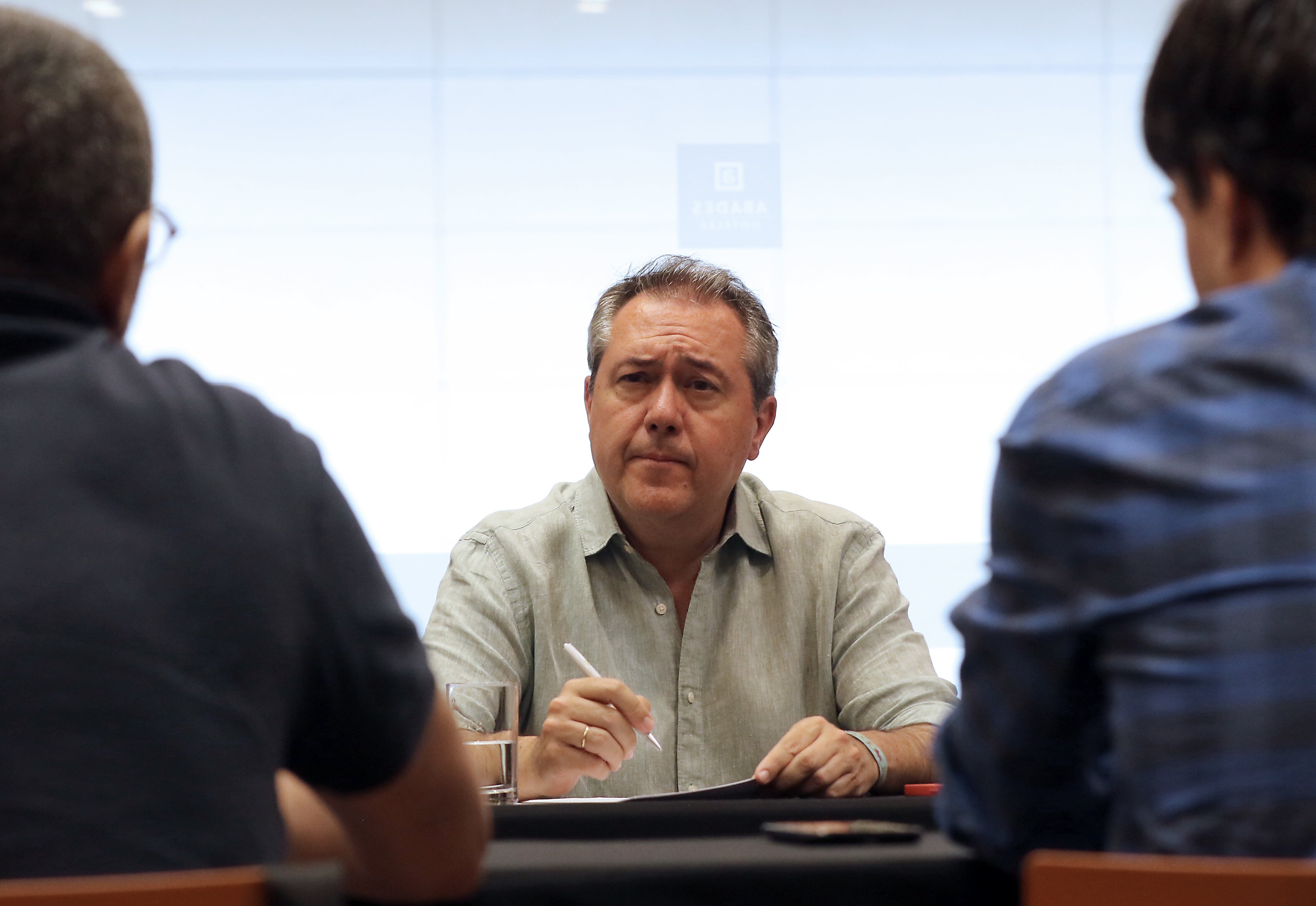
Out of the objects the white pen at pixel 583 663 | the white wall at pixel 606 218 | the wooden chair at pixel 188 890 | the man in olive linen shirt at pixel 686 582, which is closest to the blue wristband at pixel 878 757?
the man in olive linen shirt at pixel 686 582

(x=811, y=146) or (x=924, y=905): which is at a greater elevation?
(x=811, y=146)

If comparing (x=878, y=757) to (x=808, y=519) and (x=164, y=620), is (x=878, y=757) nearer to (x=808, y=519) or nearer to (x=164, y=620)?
(x=808, y=519)

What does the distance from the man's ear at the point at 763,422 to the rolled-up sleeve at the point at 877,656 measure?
0.80 feet

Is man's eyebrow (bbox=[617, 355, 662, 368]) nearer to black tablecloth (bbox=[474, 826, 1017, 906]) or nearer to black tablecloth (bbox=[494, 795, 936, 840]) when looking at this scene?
black tablecloth (bbox=[494, 795, 936, 840])

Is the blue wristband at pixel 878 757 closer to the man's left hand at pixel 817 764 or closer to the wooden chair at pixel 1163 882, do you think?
the man's left hand at pixel 817 764

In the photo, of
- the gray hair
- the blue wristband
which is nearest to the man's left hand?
the blue wristband

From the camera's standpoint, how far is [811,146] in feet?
11.6

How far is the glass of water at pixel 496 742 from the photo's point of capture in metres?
1.29

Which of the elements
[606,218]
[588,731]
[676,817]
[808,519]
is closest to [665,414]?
[808,519]

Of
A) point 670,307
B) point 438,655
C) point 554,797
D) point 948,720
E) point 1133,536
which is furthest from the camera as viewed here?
point 670,307

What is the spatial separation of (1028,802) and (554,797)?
2.78 feet

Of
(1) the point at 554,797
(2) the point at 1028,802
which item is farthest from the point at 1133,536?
(1) the point at 554,797

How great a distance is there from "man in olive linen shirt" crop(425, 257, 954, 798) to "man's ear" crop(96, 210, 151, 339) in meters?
1.02

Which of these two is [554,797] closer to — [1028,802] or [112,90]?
[1028,802]
